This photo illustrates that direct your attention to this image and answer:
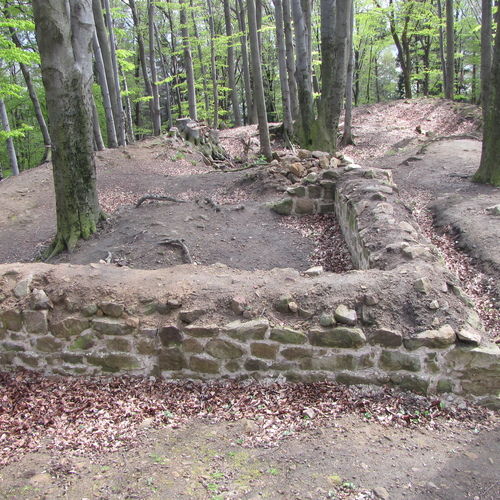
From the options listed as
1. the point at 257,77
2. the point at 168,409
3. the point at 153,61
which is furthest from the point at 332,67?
the point at 168,409

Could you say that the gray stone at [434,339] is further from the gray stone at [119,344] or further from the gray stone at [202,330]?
the gray stone at [119,344]

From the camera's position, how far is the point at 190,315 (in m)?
4.29

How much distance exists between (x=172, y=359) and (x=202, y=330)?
0.45 m

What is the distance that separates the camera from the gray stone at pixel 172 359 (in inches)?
169

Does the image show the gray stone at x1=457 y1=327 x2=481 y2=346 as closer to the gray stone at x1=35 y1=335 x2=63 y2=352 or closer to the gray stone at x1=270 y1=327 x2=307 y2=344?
the gray stone at x1=270 y1=327 x2=307 y2=344

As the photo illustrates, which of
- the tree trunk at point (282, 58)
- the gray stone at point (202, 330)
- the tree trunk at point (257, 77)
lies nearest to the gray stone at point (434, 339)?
the gray stone at point (202, 330)

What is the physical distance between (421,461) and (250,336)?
1712 mm

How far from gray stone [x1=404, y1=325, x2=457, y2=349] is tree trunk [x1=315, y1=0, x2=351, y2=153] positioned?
9.20 meters

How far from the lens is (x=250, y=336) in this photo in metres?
4.13

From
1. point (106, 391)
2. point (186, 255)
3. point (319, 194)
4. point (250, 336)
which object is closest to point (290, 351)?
point (250, 336)

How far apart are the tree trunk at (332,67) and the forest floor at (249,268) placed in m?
2.01

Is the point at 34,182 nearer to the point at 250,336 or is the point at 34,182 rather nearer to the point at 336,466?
the point at 250,336

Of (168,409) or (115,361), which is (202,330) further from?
(115,361)

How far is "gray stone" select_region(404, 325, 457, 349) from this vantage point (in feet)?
12.5
